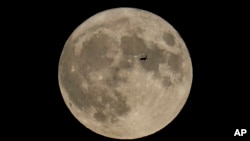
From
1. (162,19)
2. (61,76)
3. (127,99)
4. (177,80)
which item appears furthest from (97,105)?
(162,19)

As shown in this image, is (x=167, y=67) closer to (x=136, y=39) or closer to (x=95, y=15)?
(x=136, y=39)

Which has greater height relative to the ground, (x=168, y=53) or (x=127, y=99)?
(x=168, y=53)

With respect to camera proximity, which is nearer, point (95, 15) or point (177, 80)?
point (177, 80)

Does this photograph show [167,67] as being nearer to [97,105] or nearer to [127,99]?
[127,99]

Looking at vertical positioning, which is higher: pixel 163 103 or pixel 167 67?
pixel 167 67

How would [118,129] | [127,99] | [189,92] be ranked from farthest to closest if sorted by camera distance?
1. [189,92]
2. [118,129]
3. [127,99]

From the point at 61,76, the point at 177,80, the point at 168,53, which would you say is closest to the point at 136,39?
the point at 168,53

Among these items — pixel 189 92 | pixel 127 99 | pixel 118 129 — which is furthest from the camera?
pixel 189 92

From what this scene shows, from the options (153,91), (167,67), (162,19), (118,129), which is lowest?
(118,129)

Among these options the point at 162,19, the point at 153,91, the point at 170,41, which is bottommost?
the point at 153,91
